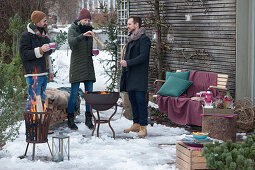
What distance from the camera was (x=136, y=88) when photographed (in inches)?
291

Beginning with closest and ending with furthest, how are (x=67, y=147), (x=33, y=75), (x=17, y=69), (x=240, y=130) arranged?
(x=67, y=147)
(x=33, y=75)
(x=240, y=130)
(x=17, y=69)

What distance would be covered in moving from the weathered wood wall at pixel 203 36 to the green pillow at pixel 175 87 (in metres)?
0.74

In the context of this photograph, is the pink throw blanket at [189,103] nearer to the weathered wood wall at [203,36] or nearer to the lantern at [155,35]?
the weathered wood wall at [203,36]

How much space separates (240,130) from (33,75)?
3.43m

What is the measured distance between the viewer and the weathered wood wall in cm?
853

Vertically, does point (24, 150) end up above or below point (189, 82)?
below

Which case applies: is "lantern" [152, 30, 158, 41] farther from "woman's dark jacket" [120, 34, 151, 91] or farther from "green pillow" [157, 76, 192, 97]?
"woman's dark jacket" [120, 34, 151, 91]

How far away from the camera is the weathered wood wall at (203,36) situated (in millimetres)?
8531

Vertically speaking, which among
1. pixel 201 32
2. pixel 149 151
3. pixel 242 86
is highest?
pixel 201 32

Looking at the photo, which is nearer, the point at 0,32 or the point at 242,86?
the point at 242,86

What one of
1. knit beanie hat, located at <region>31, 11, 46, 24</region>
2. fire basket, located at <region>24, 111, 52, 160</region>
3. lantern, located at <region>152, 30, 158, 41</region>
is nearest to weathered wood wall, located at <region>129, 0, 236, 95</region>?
lantern, located at <region>152, 30, 158, 41</region>

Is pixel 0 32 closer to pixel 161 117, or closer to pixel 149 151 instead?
pixel 161 117

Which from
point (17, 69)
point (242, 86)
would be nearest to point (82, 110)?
point (17, 69)

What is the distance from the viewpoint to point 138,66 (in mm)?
7402
